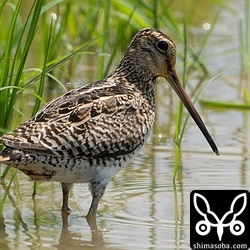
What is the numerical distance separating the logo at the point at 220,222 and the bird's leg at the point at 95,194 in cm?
71

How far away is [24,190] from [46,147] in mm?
1231

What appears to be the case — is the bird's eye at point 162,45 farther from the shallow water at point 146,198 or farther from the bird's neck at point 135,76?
the shallow water at point 146,198

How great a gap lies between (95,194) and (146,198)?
618mm

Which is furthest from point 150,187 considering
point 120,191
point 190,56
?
point 190,56

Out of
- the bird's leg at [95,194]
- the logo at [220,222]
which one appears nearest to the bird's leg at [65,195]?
the bird's leg at [95,194]

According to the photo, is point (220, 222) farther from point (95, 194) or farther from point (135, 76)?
point (135, 76)

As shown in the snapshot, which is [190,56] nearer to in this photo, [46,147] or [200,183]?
[200,183]

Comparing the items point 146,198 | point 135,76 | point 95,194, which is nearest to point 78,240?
point 95,194

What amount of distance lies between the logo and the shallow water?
0.08 meters

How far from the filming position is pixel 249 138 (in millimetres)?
10031

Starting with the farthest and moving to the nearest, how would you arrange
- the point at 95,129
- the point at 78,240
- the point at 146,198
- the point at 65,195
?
1. the point at 146,198
2. the point at 65,195
3. the point at 95,129
4. the point at 78,240

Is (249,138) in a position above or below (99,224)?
above

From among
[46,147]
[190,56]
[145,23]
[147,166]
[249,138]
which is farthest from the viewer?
[190,56]

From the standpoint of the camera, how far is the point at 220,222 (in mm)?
7691
